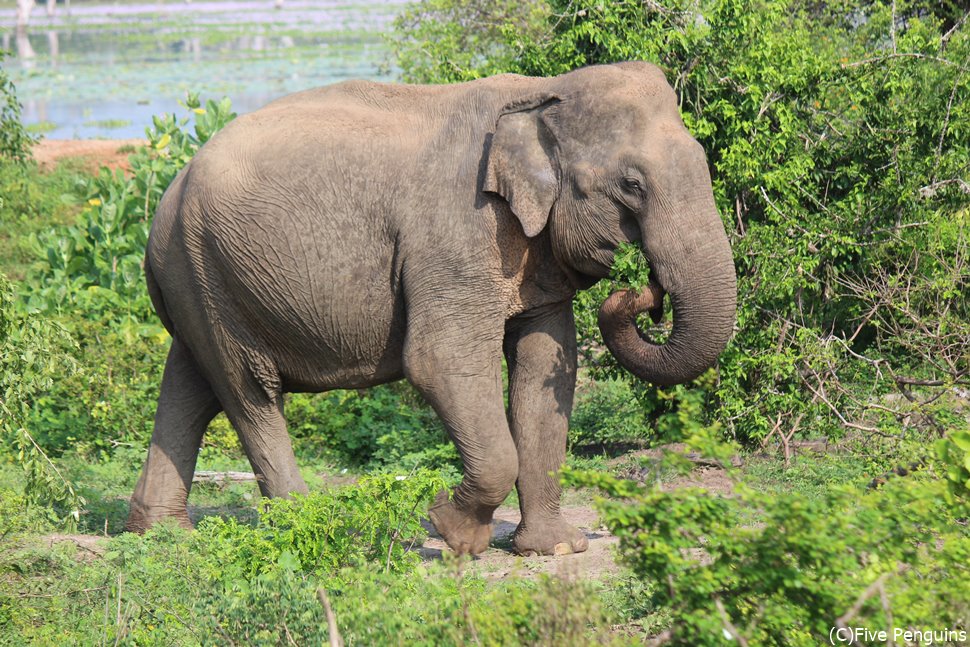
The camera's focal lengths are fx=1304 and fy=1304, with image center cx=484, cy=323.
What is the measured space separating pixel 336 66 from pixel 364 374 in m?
32.1

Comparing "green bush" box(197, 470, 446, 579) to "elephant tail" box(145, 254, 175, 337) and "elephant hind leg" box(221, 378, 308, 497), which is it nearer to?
"elephant hind leg" box(221, 378, 308, 497)

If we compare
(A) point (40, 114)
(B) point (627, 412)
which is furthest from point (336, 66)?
(B) point (627, 412)

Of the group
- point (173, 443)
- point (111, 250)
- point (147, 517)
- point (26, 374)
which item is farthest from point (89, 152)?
point (26, 374)

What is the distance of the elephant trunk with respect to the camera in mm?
6152

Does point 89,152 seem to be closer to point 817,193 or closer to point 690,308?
point 817,193

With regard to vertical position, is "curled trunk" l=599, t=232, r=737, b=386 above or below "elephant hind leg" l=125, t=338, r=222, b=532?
above

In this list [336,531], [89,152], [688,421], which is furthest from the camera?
[89,152]

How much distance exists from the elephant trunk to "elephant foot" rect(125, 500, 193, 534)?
3.01m

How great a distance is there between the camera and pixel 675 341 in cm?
630

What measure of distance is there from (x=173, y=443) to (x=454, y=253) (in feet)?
7.61

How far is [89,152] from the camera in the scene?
20266mm

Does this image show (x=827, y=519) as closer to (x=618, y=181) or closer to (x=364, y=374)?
(x=618, y=181)

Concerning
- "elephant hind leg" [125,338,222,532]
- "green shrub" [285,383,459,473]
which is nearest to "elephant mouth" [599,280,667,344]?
"elephant hind leg" [125,338,222,532]

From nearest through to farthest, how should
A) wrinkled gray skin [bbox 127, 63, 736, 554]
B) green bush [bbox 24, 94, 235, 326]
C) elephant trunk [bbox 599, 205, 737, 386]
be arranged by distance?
elephant trunk [bbox 599, 205, 737, 386]
wrinkled gray skin [bbox 127, 63, 736, 554]
green bush [bbox 24, 94, 235, 326]
